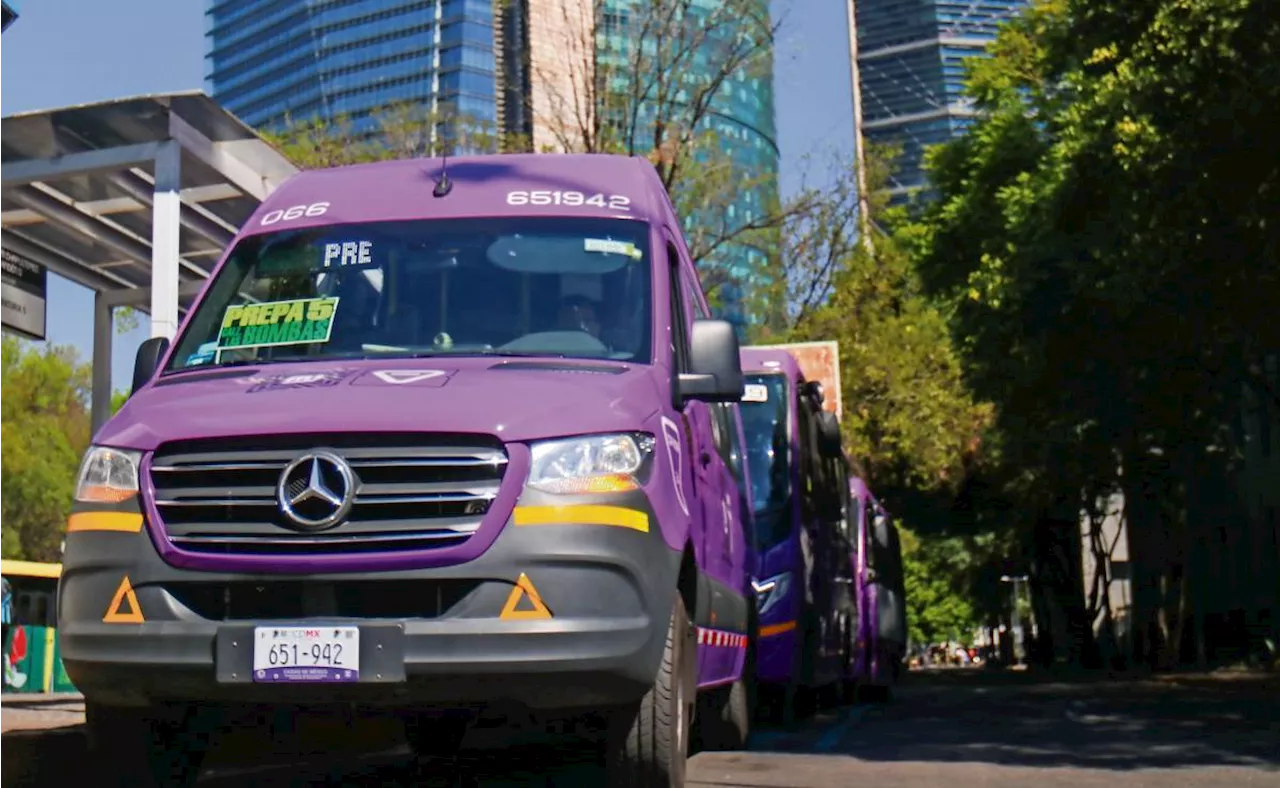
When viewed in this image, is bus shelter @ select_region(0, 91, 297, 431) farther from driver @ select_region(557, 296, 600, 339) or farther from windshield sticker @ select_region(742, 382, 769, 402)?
driver @ select_region(557, 296, 600, 339)

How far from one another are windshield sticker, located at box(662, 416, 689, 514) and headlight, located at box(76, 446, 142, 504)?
1.76 meters

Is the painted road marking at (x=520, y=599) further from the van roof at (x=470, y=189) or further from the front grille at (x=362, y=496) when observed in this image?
the van roof at (x=470, y=189)

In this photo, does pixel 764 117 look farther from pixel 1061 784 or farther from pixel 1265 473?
pixel 1061 784

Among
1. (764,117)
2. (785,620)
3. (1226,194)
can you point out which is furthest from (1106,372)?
(764,117)

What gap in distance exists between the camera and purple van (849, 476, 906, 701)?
843 inches

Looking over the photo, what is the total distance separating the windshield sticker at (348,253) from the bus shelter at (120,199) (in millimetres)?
6879

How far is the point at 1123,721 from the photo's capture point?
14133 millimetres

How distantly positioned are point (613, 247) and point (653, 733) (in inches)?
79.7

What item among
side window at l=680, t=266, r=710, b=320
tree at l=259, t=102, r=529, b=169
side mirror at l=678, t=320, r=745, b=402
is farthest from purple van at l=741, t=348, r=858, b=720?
tree at l=259, t=102, r=529, b=169

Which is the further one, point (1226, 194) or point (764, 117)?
point (764, 117)

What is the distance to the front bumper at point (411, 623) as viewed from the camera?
530 centimetres

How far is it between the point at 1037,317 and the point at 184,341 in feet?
60.8

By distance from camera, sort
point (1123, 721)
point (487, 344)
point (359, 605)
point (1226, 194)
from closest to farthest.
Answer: point (359, 605) → point (487, 344) → point (1123, 721) → point (1226, 194)

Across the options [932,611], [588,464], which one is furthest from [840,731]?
[932,611]
